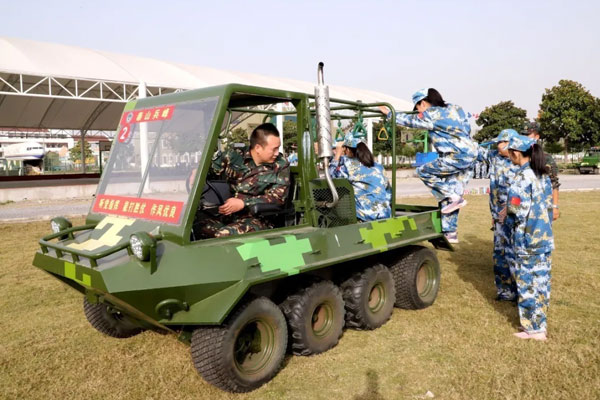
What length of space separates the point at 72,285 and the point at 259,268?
1.47 metres

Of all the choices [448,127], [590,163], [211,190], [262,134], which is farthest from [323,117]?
[590,163]

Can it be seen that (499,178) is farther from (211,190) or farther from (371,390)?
(211,190)

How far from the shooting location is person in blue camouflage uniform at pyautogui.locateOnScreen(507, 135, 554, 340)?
4.25 meters

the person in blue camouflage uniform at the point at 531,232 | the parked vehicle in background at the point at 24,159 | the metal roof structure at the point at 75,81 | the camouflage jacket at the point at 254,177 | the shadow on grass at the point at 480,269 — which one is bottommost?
the shadow on grass at the point at 480,269

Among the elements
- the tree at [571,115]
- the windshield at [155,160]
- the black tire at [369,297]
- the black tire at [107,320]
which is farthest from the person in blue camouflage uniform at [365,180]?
the tree at [571,115]

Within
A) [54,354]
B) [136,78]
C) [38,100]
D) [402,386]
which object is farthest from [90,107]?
[402,386]

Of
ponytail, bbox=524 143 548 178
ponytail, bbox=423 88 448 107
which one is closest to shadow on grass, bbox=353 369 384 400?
ponytail, bbox=524 143 548 178

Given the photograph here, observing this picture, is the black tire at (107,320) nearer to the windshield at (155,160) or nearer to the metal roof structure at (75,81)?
the windshield at (155,160)

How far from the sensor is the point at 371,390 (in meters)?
3.49

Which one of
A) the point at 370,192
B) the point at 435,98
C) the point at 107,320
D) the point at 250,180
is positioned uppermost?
the point at 435,98

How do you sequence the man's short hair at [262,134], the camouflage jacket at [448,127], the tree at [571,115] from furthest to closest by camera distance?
the tree at [571,115] → the camouflage jacket at [448,127] → the man's short hair at [262,134]

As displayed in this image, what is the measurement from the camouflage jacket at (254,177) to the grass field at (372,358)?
4.33 feet

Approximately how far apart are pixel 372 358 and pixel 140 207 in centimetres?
216

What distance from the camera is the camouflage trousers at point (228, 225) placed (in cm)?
369
